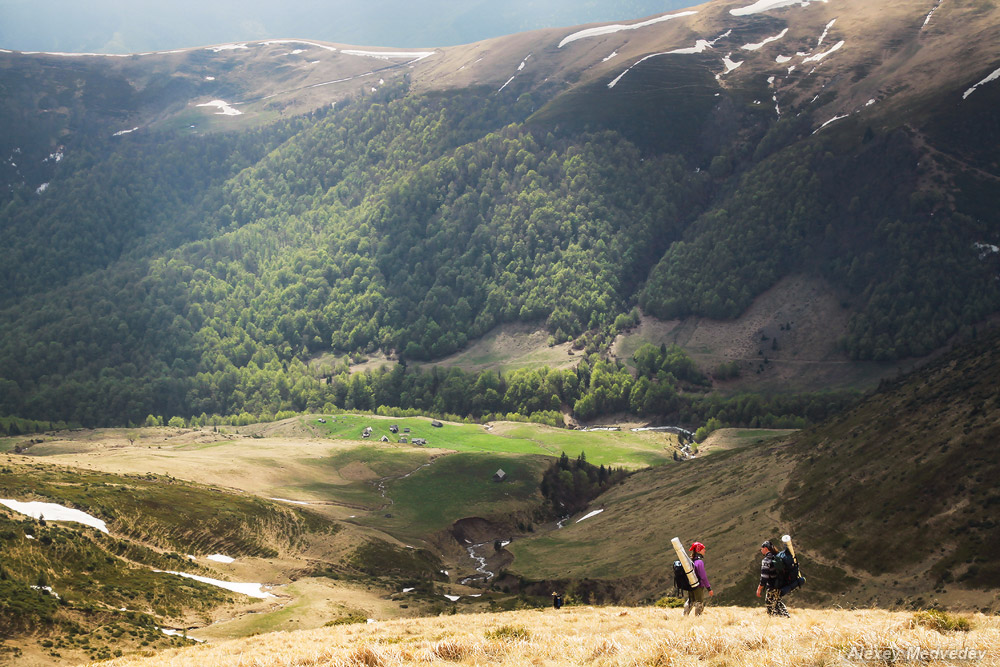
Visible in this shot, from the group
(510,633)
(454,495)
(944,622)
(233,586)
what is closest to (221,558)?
(233,586)

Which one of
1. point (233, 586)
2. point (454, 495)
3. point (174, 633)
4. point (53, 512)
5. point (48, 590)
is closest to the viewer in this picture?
point (174, 633)

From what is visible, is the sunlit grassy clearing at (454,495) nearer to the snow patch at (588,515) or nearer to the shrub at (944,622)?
the snow patch at (588,515)

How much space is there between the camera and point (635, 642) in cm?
2975

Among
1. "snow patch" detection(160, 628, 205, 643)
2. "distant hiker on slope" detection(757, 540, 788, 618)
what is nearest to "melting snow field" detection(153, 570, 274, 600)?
"snow patch" detection(160, 628, 205, 643)

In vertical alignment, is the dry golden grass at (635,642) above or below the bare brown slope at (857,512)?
above

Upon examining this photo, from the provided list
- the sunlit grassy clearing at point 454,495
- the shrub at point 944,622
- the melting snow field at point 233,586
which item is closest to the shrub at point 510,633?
the shrub at point 944,622

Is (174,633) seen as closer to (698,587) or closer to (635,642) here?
(698,587)

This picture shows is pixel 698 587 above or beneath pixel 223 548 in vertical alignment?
above

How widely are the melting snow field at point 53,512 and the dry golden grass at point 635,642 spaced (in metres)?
61.9

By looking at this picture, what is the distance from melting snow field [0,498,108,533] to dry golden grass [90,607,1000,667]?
6185 cm

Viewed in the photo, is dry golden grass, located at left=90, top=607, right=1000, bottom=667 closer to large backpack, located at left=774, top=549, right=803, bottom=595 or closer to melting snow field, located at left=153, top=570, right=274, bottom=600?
large backpack, located at left=774, top=549, right=803, bottom=595

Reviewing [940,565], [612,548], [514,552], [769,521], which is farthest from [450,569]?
[940,565]

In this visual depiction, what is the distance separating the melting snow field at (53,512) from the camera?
95125 mm

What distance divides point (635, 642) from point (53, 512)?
86.4 m
